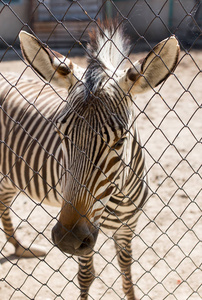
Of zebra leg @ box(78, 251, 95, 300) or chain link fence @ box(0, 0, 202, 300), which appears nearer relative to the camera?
chain link fence @ box(0, 0, 202, 300)

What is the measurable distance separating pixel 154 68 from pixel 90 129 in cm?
52

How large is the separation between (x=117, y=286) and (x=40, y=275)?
0.83 m

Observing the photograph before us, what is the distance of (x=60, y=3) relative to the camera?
12.3 m

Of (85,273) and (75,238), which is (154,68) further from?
(85,273)

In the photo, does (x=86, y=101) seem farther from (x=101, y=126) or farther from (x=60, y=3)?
(x=60, y=3)

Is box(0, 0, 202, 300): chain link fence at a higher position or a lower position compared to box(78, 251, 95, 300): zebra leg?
higher

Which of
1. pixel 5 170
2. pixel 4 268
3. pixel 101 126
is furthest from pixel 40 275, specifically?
pixel 101 126

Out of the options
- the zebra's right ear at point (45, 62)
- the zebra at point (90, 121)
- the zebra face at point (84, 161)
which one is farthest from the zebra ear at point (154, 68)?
the zebra's right ear at point (45, 62)

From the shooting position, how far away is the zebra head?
215 cm

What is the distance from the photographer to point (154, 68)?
2176mm

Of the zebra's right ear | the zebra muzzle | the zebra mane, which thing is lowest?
the zebra muzzle

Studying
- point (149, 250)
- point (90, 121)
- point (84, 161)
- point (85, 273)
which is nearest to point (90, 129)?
point (90, 121)

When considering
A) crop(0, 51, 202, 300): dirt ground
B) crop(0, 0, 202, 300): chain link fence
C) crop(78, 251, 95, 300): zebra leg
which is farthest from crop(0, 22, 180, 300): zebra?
crop(78, 251, 95, 300): zebra leg

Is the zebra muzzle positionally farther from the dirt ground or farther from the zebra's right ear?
the zebra's right ear
